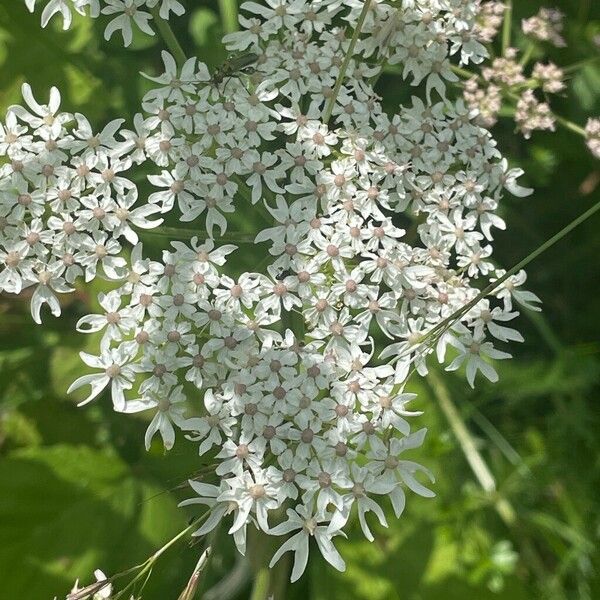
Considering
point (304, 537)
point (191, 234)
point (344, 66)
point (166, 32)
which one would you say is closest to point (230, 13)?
point (166, 32)

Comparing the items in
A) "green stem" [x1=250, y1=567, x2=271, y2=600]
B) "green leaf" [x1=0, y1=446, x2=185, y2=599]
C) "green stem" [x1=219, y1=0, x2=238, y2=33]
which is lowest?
"green leaf" [x1=0, y1=446, x2=185, y2=599]

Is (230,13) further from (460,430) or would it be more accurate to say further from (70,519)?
(70,519)

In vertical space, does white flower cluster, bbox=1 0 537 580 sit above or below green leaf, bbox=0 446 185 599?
above

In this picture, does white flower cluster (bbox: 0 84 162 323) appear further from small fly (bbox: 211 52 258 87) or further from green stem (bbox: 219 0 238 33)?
green stem (bbox: 219 0 238 33)

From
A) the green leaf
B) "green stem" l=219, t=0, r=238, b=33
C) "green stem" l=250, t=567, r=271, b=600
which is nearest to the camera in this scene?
"green stem" l=250, t=567, r=271, b=600

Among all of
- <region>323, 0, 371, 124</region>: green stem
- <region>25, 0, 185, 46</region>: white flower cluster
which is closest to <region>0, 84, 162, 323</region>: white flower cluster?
<region>25, 0, 185, 46</region>: white flower cluster

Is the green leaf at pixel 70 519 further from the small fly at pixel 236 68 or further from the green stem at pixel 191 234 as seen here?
the small fly at pixel 236 68

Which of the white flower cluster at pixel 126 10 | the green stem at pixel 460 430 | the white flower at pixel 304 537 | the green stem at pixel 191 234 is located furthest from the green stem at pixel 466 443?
the white flower cluster at pixel 126 10
